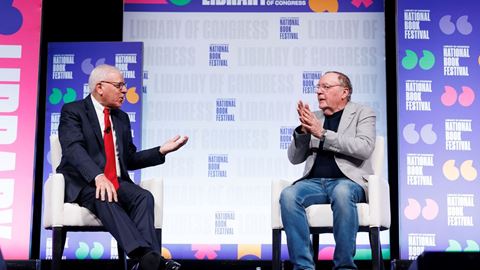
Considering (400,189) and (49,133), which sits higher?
(49,133)

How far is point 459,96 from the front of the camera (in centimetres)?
574

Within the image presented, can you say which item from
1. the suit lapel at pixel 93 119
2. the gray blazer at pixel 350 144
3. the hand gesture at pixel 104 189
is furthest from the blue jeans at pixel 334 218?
the suit lapel at pixel 93 119

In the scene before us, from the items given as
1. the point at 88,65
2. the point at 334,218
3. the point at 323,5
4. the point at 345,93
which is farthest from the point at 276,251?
the point at 323,5

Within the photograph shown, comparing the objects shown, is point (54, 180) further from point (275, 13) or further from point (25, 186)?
point (275, 13)

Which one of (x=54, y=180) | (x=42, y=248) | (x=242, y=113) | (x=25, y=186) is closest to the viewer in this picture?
(x=54, y=180)

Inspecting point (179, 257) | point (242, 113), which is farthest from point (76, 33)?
point (179, 257)

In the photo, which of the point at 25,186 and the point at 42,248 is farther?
the point at 42,248

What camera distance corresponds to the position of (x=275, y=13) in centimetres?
621

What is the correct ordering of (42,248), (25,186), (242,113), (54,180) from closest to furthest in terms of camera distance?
(54,180)
(25,186)
(42,248)
(242,113)

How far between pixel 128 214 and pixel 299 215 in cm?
90

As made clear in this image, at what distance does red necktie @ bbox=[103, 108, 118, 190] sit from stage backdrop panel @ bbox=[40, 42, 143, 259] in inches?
47.4

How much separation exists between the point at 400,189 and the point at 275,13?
5.28 feet

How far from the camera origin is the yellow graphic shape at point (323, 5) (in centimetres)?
622

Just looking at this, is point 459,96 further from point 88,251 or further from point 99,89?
point 88,251
